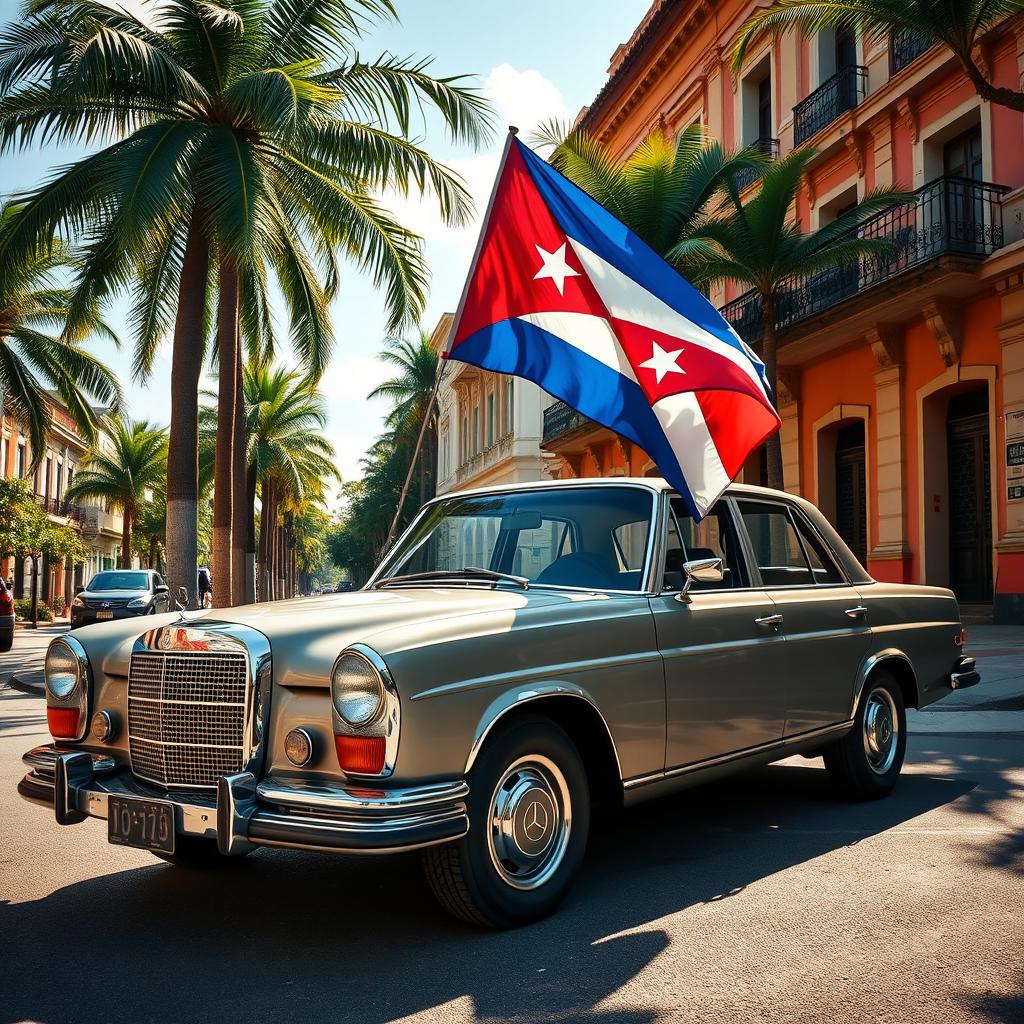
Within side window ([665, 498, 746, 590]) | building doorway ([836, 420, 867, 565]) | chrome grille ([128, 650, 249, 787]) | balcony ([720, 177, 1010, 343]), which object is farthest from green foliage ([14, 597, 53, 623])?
chrome grille ([128, 650, 249, 787])

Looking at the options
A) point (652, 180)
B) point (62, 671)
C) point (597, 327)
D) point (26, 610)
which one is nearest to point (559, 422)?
point (652, 180)

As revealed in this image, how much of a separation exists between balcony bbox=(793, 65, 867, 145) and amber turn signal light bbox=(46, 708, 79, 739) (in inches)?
825

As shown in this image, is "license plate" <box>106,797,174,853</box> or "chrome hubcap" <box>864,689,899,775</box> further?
"chrome hubcap" <box>864,689,899,775</box>

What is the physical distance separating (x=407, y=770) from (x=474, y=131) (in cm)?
1421

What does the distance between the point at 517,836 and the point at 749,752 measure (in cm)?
157

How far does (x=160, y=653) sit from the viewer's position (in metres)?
4.18

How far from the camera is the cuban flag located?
6090 mm

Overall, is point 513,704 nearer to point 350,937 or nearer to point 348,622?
point 348,622

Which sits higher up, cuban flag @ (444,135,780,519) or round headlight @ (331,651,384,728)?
cuban flag @ (444,135,780,519)

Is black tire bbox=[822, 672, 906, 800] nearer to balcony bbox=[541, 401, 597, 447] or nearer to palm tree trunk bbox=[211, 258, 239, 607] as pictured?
palm tree trunk bbox=[211, 258, 239, 607]

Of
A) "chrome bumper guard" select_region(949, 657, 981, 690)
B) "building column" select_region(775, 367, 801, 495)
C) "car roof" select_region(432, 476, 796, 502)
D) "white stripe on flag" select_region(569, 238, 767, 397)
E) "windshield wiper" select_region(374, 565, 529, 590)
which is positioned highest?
"building column" select_region(775, 367, 801, 495)

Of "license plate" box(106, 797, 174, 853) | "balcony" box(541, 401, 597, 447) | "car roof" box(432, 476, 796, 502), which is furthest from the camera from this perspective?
"balcony" box(541, 401, 597, 447)

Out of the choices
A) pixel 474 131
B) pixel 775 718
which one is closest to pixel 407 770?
pixel 775 718

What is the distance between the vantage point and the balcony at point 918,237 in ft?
57.7
